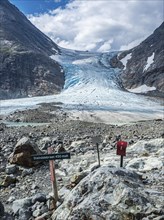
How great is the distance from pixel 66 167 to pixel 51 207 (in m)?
5.70

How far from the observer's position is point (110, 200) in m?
6.98

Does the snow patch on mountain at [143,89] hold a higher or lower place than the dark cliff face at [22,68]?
lower

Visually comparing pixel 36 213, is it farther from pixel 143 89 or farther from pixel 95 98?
pixel 143 89

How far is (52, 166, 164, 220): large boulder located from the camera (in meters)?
6.72

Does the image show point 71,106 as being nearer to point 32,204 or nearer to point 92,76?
point 92,76

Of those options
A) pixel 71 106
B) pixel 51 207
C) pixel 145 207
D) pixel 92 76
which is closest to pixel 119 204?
pixel 145 207

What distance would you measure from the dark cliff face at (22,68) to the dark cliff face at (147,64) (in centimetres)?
1709

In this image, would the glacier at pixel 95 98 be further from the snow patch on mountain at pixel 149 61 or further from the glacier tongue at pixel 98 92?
the snow patch on mountain at pixel 149 61

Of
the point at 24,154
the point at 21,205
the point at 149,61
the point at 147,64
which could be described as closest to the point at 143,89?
the point at 147,64

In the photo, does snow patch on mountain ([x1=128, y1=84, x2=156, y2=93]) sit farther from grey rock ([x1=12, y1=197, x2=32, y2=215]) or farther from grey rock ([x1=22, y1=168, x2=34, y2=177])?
grey rock ([x1=12, y1=197, x2=32, y2=215])

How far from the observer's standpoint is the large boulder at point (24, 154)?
14.9 metres

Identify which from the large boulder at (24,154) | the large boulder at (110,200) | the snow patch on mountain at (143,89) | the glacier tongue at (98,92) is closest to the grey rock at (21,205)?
the large boulder at (110,200)

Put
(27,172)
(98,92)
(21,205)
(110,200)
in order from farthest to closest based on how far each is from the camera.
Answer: (98,92)
(27,172)
(21,205)
(110,200)

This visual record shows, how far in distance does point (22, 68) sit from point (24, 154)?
77170 millimetres
